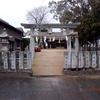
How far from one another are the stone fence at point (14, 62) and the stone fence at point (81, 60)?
2713 mm

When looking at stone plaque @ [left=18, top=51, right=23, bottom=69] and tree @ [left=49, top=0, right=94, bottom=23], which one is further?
tree @ [left=49, top=0, right=94, bottom=23]

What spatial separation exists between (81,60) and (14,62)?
15.6ft

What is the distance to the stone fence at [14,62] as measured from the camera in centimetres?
2034

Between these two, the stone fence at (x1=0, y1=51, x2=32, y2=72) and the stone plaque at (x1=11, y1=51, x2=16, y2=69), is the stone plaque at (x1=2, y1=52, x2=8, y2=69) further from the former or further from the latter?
the stone plaque at (x1=11, y1=51, x2=16, y2=69)

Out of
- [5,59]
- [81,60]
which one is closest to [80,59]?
[81,60]

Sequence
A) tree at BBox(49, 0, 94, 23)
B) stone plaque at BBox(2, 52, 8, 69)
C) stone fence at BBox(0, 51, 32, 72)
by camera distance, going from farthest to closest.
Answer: tree at BBox(49, 0, 94, 23)
stone plaque at BBox(2, 52, 8, 69)
stone fence at BBox(0, 51, 32, 72)

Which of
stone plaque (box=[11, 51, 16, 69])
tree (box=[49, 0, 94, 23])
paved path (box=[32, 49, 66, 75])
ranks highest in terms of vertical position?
tree (box=[49, 0, 94, 23])

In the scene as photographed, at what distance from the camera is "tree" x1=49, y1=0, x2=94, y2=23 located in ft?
136

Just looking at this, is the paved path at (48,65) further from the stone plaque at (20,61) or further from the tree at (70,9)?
the tree at (70,9)

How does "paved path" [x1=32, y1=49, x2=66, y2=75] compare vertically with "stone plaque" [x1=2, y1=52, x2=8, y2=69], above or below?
below

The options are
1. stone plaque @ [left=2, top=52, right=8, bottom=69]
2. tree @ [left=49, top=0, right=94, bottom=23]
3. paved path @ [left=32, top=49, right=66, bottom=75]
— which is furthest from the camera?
tree @ [left=49, top=0, right=94, bottom=23]

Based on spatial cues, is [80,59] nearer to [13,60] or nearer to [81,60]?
[81,60]

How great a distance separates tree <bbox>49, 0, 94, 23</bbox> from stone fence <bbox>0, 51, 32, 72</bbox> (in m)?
20.8

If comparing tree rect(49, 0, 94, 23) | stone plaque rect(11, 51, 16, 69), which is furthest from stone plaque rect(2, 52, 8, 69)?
tree rect(49, 0, 94, 23)
